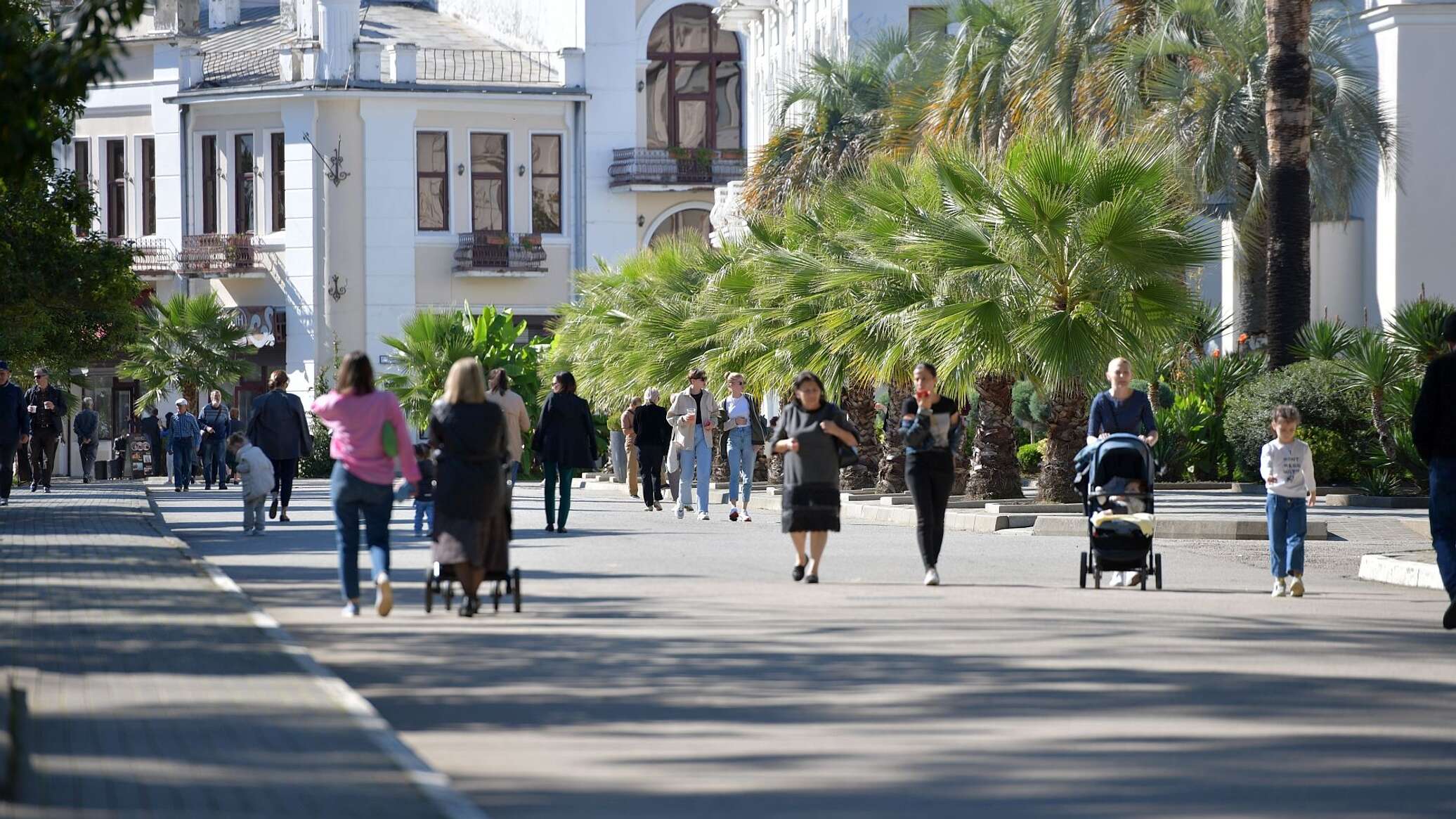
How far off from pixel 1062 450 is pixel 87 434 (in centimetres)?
3004

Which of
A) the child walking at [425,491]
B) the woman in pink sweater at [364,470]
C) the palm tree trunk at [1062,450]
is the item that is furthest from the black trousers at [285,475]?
the woman in pink sweater at [364,470]

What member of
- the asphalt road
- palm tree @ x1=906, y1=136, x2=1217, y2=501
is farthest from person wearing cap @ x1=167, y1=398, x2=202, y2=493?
the asphalt road

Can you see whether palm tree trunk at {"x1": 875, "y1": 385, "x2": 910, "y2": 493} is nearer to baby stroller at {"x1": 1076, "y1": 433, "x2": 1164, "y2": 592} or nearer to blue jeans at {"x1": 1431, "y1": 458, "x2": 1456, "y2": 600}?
baby stroller at {"x1": 1076, "y1": 433, "x2": 1164, "y2": 592}

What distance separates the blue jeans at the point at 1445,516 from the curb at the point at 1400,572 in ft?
9.78

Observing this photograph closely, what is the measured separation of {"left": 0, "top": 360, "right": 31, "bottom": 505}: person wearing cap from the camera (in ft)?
88.9

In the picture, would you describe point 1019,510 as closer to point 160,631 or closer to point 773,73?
point 160,631

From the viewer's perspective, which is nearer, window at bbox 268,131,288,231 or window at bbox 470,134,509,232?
window at bbox 268,131,288,231

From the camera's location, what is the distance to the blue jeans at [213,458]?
41.2m

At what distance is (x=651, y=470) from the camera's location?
29.1 metres

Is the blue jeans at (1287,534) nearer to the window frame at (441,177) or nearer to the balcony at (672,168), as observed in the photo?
the balcony at (672,168)

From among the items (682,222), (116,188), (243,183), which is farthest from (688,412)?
(116,188)

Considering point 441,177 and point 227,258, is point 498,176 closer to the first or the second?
point 441,177

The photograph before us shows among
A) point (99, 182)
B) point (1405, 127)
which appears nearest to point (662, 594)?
point (1405, 127)

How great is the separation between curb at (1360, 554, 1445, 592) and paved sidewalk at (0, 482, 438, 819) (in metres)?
8.86
